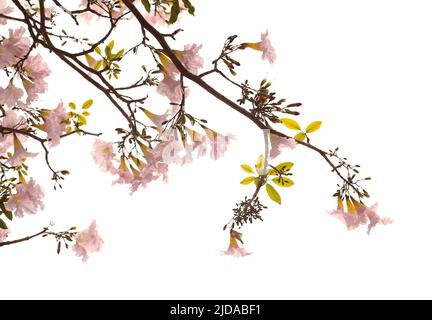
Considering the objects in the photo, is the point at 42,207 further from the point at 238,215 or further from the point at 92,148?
the point at 238,215

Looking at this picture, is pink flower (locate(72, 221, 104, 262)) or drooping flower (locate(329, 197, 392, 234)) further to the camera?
pink flower (locate(72, 221, 104, 262))

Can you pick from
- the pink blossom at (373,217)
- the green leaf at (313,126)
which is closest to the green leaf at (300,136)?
the green leaf at (313,126)

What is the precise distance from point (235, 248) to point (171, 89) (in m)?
0.44

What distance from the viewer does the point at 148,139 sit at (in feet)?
4.62

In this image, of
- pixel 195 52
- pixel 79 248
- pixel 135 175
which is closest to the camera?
pixel 195 52

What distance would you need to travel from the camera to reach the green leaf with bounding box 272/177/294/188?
1.37m

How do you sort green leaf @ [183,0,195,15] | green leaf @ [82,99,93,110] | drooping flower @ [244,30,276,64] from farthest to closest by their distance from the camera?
green leaf @ [82,99,93,110], drooping flower @ [244,30,276,64], green leaf @ [183,0,195,15]

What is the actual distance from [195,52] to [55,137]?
1.25 ft

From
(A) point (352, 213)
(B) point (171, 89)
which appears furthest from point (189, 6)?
(A) point (352, 213)

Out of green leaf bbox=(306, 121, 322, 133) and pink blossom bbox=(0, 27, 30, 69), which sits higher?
pink blossom bbox=(0, 27, 30, 69)

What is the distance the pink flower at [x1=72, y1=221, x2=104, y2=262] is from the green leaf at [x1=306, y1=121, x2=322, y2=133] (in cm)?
65

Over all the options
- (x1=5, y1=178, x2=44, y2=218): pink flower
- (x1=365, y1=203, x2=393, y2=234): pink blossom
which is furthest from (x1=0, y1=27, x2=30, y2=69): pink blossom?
(x1=365, y1=203, x2=393, y2=234): pink blossom

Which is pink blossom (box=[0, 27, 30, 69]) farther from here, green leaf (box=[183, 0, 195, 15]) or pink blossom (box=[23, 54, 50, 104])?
green leaf (box=[183, 0, 195, 15])

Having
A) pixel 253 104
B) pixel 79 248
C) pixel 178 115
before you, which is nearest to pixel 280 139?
pixel 253 104
